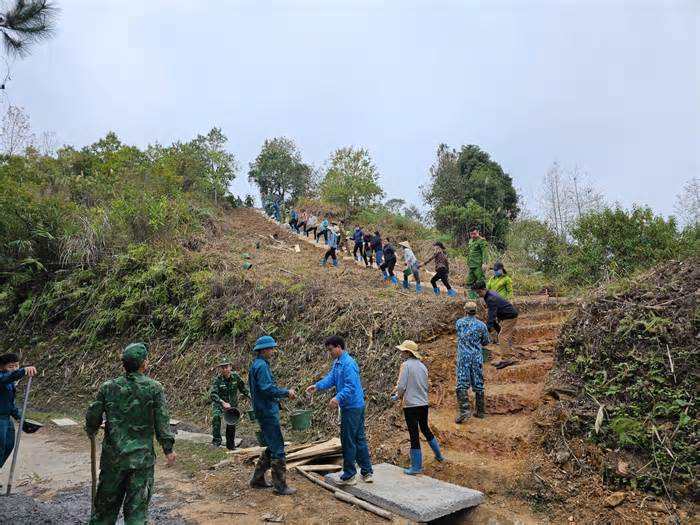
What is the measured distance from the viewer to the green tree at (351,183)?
28.5m

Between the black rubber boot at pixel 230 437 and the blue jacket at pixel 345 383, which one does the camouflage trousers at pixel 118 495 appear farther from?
the black rubber boot at pixel 230 437

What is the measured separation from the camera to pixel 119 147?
23.7m

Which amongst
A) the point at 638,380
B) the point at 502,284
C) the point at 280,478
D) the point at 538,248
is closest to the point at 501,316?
the point at 502,284

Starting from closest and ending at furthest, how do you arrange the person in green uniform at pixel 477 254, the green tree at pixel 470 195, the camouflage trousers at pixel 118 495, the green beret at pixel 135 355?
the camouflage trousers at pixel 118 495, the green beret at pixel 135 355, the person in green uniform at pixel 477 254, the green tree at pixel 470 195

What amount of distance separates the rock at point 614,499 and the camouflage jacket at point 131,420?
4.44 meters

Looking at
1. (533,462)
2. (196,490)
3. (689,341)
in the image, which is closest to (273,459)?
(196,490)

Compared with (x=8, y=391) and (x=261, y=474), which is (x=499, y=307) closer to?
(x=261, y=474)

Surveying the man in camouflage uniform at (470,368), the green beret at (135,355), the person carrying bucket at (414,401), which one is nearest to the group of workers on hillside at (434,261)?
the man in camouflage uniform at (470,368)

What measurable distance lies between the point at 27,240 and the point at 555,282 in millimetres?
15196

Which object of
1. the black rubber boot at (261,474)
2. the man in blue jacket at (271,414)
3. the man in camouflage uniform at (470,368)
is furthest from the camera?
the man in camouflage uniform at (470,368)

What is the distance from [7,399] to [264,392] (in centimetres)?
281

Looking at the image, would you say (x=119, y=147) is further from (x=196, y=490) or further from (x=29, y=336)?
(x=196, y=490)

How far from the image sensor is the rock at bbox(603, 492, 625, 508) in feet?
16.5

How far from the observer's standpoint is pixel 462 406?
7.07m
